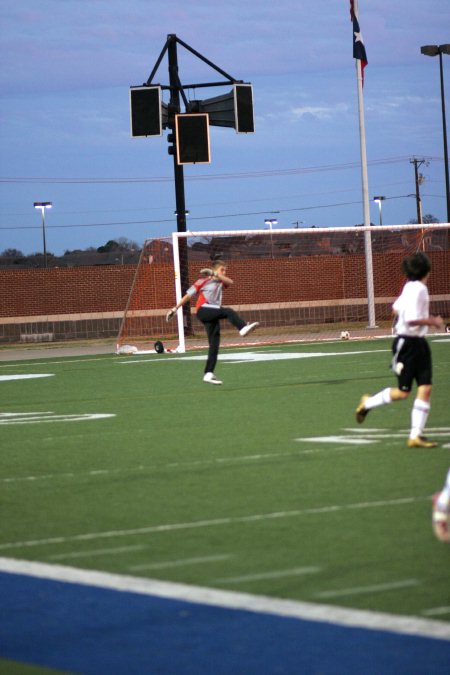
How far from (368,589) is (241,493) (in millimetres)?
3316

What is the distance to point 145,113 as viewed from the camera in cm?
3697

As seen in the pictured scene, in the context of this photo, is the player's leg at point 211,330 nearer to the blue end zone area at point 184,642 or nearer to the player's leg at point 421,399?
the player's leg at point 421,399

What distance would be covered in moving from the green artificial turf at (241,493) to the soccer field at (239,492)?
2cm

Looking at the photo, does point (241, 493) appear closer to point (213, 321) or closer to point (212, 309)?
point (212, 309)

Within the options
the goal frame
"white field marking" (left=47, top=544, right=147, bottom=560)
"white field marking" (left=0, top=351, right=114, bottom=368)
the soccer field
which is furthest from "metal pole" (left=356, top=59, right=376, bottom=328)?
"white field marking" (left=47, top=544, right=147, bottom=560)

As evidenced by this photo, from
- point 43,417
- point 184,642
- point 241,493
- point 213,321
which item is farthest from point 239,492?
point 213,321

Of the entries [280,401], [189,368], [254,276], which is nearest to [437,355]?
[189,368]

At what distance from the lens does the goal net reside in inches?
1465

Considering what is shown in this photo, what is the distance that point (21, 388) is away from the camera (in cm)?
2283

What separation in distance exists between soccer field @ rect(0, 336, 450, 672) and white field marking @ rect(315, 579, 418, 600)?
0.01m

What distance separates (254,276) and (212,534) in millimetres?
40420

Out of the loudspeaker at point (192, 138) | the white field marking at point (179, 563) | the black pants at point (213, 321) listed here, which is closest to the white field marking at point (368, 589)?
the white field marking at point (179, 563)

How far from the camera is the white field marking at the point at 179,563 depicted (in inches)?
288

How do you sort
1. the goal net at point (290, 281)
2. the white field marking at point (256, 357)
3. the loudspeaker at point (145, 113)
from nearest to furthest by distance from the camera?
the white field marking at point (256, 357)
the loudspeaker at point (145, 113)
the goal net at point (290, 281)
